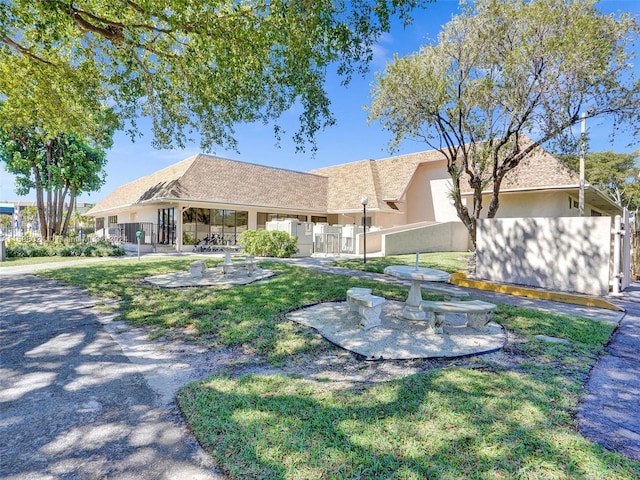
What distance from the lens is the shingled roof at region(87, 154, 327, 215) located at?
62.4 feet

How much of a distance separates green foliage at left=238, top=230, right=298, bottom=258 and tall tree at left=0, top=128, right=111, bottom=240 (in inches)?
480

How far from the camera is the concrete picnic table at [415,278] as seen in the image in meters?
5.76

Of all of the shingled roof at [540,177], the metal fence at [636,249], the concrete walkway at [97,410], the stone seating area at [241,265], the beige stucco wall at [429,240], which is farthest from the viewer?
the beige stucco wall at [429,240]

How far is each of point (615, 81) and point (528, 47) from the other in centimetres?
293

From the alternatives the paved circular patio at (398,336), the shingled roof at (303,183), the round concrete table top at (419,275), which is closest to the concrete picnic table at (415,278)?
the round concrete table top at (419,275)

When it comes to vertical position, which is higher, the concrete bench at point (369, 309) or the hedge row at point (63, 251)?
the hedge row at point (63, 251)

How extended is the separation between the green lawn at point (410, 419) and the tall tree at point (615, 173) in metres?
40.5

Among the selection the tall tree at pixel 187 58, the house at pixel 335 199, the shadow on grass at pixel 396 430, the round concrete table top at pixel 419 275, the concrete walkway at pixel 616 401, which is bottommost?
the concrete walkway at pixel 616 401

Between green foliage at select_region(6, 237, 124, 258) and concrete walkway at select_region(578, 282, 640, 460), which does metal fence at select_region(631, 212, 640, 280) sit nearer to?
concrete walkway at select_region(578, 282, 640, 460)

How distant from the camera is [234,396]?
3389 mm

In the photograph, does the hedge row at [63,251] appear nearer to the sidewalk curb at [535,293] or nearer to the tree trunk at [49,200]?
A: the tree trunk at [49,200]

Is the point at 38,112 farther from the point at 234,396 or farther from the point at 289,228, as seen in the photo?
the point at 234,396

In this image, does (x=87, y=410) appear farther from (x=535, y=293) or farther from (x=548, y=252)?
(x=548, y=252)

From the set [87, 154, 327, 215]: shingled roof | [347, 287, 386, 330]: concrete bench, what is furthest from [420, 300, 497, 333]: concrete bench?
[87, 154, 327, 215]: shingled roof
